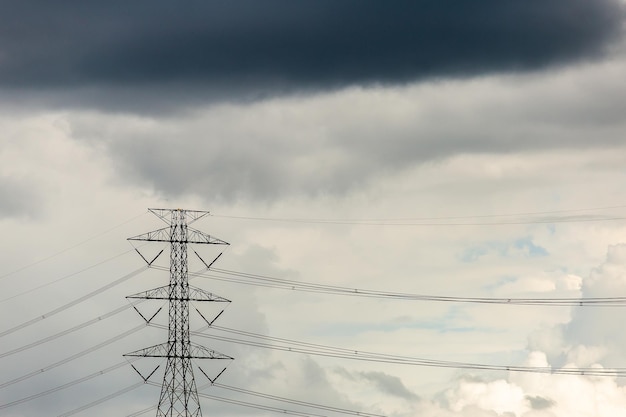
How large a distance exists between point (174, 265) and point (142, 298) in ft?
40.8

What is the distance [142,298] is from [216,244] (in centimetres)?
1559

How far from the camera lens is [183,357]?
635ft

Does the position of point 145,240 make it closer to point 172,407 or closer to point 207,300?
point 207,300

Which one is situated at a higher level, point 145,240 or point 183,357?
point 145,240

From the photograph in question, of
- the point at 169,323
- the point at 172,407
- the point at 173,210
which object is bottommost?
the point at 172,407

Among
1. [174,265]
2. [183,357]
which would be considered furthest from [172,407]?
[174,265]

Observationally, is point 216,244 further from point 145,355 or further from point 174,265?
point 145,355

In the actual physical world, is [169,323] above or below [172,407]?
above

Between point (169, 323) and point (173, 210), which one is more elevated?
point (173, 210)

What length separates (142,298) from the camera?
189 metres

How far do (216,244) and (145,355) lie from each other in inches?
832

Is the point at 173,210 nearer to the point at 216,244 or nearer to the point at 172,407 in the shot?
the point at 216,244

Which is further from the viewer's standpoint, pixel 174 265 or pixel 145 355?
pixel 174 265

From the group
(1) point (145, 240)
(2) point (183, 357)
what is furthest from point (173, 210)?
(2) point (183, 357)
